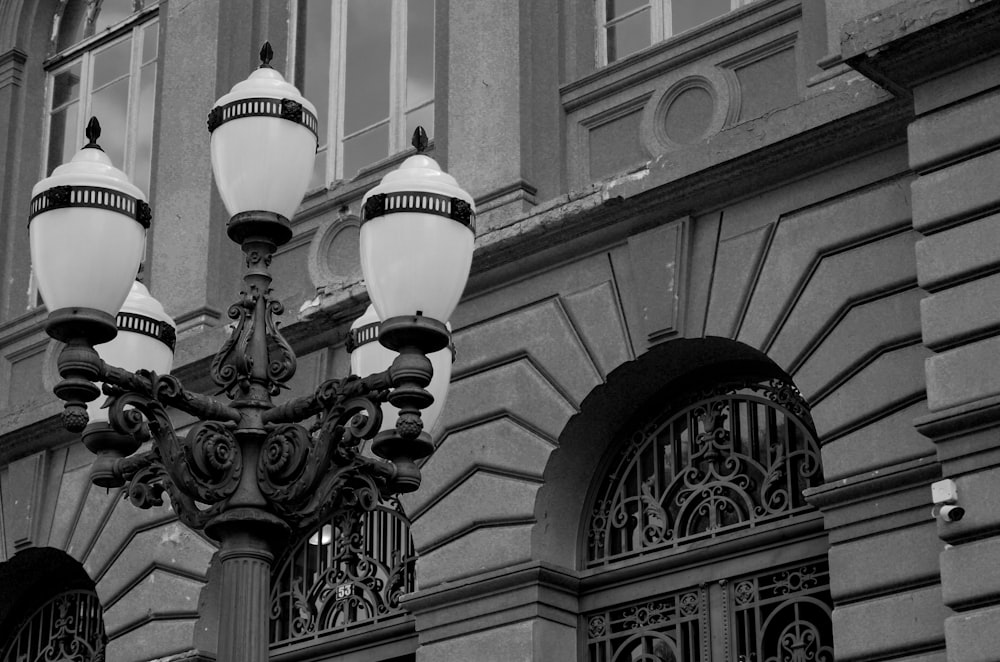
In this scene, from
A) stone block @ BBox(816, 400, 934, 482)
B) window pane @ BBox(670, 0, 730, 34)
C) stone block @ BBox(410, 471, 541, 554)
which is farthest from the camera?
window pane @ BBox(670, 0, 730, 34)


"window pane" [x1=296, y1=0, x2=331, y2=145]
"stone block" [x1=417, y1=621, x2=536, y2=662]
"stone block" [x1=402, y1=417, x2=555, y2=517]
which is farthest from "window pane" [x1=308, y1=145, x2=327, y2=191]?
"stone block" [x1=417, y1=621, x2=536, y2=662]

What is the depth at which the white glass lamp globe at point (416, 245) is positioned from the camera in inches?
286

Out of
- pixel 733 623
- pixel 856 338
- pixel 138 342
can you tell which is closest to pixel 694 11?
pixel 856 338

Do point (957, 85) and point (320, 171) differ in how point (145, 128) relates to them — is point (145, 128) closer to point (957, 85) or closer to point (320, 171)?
point (320, 171)

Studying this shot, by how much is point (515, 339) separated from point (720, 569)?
2.13 m

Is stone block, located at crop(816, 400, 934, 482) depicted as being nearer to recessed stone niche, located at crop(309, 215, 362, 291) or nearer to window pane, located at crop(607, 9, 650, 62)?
window pane, located at crop(607, 9, 650, 62)

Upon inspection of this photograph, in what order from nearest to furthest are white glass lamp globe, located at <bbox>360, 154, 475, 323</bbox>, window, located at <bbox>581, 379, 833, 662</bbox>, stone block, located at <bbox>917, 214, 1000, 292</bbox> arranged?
white glass lamp globe, located at <bbox>360, 154, 475, 323</bbox>, stone block, located at <bbox>917, 214, 1000, 292</bbox>, window, located at <bbox>581, 379, 833, 662</bbox>

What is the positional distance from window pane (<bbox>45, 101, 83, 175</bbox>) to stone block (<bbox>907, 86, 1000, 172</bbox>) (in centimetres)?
917

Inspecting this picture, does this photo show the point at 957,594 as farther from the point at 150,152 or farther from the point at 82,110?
the point at 82,110

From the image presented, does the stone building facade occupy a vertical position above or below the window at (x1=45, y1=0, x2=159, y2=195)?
below

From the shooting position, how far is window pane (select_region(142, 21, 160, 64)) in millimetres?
16500

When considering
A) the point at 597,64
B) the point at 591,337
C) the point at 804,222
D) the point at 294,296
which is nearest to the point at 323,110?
the point at 294,296

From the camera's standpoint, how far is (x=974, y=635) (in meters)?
9.02

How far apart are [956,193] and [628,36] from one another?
11.7ft
